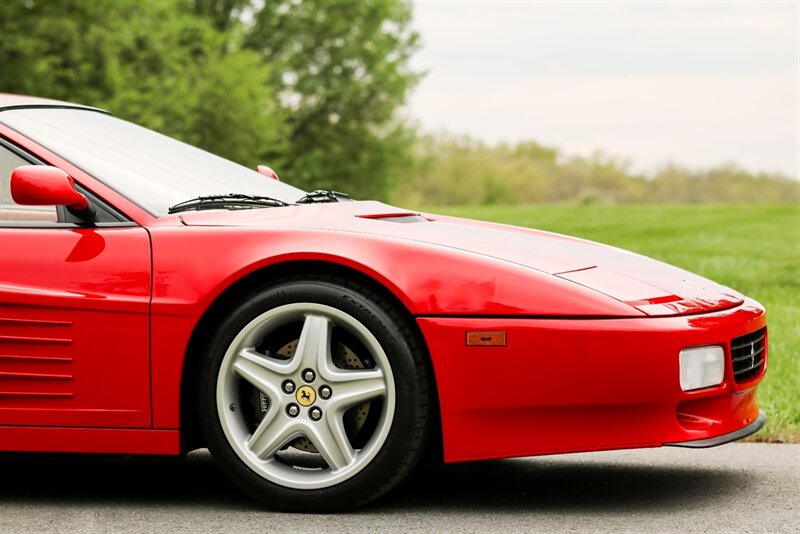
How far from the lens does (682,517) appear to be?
3.64m

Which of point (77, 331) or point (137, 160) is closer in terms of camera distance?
point (77, 331)

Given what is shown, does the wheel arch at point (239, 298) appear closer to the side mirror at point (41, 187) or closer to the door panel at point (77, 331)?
the door panel at point (77, 331)

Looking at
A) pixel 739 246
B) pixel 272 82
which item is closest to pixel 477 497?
pixel 739 246

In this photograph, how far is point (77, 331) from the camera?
375 centimetres

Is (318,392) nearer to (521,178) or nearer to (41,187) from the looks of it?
(41,187)

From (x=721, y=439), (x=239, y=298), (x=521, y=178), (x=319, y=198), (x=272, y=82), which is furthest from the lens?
(x=521, y=178)

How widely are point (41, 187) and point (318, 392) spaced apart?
1.09 metres

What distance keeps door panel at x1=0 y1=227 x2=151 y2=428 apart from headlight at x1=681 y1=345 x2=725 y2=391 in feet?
5.49

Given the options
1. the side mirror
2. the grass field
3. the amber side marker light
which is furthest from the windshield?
the grass field

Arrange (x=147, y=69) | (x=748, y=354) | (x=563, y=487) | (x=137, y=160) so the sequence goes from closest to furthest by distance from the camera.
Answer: (x=748, y=354)
(x=563, y=487)
(x=137, y=160)
(x=147, y=69)

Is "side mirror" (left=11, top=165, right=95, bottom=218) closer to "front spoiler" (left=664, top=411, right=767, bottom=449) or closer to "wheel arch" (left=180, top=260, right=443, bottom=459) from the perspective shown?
"wheel arch" (left=180, top=260, right=443, bottom=459)

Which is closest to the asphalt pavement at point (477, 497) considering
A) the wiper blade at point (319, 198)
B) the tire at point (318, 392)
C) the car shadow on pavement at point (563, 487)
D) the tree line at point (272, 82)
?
the car shadow on pavement at point (563, 487)

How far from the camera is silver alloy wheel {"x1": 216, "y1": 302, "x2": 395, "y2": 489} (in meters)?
3.62

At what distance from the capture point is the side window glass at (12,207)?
404cm
